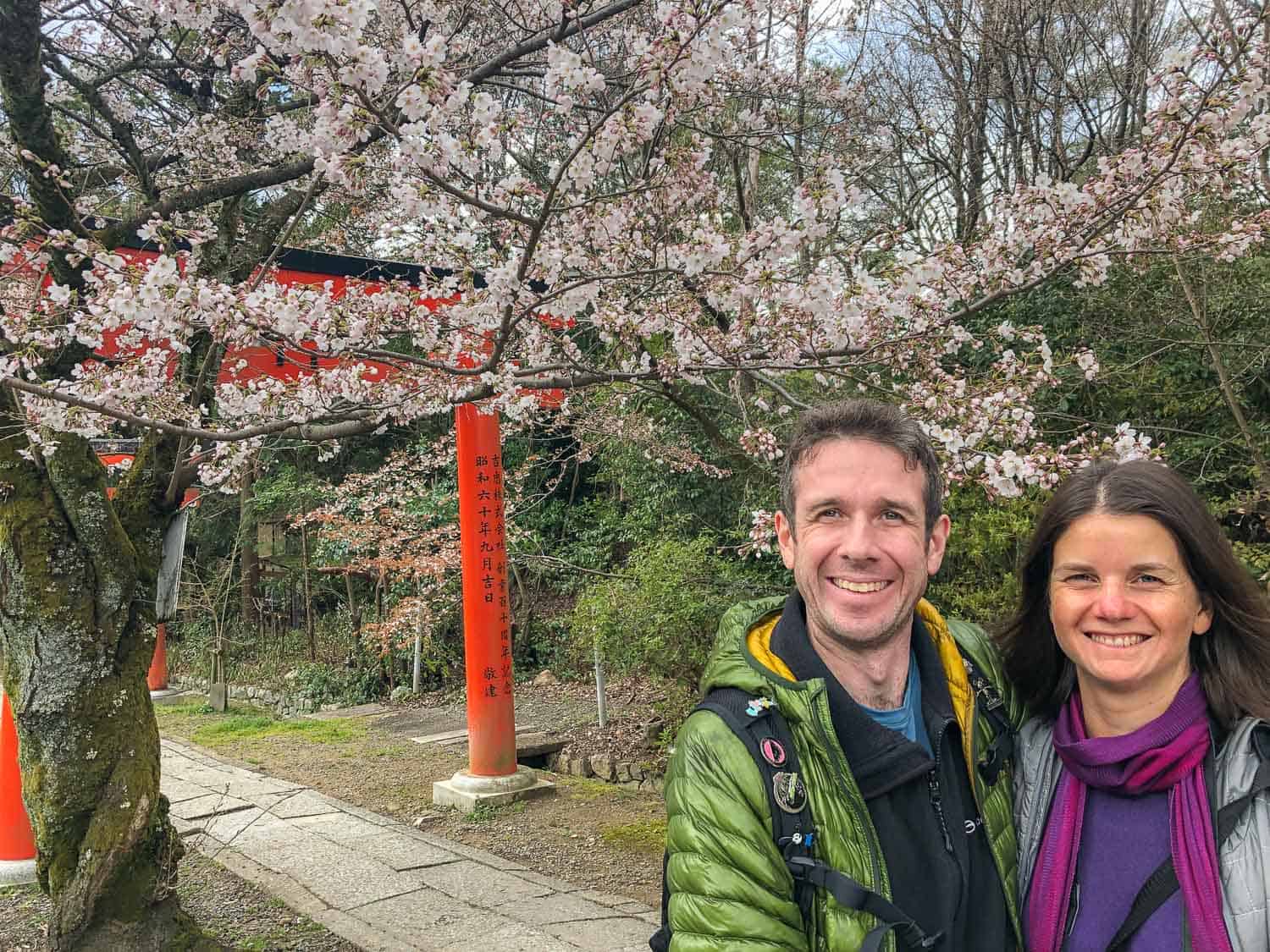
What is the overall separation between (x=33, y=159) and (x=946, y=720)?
10.4 ft

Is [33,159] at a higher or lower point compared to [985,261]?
higher

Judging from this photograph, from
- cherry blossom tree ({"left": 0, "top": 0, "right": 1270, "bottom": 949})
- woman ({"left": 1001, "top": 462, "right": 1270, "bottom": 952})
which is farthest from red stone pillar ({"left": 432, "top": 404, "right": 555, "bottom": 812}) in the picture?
woman ({"left": 1001, "top": 462, "right": 1270, "bottom": 952})

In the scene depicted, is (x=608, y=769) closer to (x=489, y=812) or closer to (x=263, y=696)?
(x=489, y=812)

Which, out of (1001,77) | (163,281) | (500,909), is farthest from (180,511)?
(1001,77)

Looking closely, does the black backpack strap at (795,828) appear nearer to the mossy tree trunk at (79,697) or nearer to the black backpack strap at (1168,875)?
the black backpack strap at (1168,875)

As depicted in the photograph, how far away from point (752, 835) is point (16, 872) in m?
4.83

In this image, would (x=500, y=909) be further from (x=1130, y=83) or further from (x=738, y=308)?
(x=1130, y=83)

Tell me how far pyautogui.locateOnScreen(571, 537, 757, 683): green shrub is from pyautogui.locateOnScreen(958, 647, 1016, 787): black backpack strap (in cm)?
426

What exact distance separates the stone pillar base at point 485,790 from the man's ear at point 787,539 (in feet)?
16.1

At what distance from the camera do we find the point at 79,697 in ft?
10.3

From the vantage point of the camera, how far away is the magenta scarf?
4.06ft

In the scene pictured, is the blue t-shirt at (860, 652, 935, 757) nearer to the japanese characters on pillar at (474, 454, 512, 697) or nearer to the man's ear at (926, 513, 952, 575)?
the man's ear at (926, 513, 952, 575)

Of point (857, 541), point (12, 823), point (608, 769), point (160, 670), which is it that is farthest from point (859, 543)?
point (160, 670)

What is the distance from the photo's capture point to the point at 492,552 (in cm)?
624
